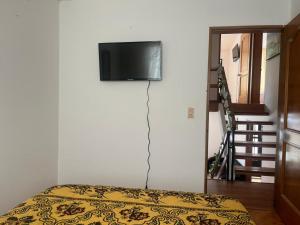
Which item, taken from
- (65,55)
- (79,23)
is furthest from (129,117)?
(79,23)

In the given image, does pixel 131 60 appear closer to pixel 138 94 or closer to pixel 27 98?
pixel 138 94

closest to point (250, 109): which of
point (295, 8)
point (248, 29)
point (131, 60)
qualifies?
point (248, 29)

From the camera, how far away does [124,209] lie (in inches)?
62.0

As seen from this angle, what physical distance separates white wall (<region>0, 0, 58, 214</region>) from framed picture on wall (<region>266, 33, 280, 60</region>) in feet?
10.9

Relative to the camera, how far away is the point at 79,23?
2975 millimetres

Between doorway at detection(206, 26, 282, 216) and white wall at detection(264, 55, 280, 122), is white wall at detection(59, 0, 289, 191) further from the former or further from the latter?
white wall at detection(264, 55, 280, 122)

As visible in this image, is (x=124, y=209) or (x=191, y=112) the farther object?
(x=191, y=112)

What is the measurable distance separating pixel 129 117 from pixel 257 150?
127 inches

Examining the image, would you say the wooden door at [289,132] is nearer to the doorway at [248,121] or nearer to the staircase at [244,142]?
the doorway at [248,121]

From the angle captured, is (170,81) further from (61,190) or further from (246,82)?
(246,82)

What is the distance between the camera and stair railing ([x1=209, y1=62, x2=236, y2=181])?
3.85m

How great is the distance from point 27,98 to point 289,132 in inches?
101

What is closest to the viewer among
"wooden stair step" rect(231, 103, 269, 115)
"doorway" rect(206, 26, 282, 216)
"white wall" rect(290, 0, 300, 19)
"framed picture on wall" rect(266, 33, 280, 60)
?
"white wall" rect(290, 0, 300, 19)

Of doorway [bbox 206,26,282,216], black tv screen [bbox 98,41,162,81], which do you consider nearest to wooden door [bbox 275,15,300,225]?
doorway [bbox 206,26,282,216]
